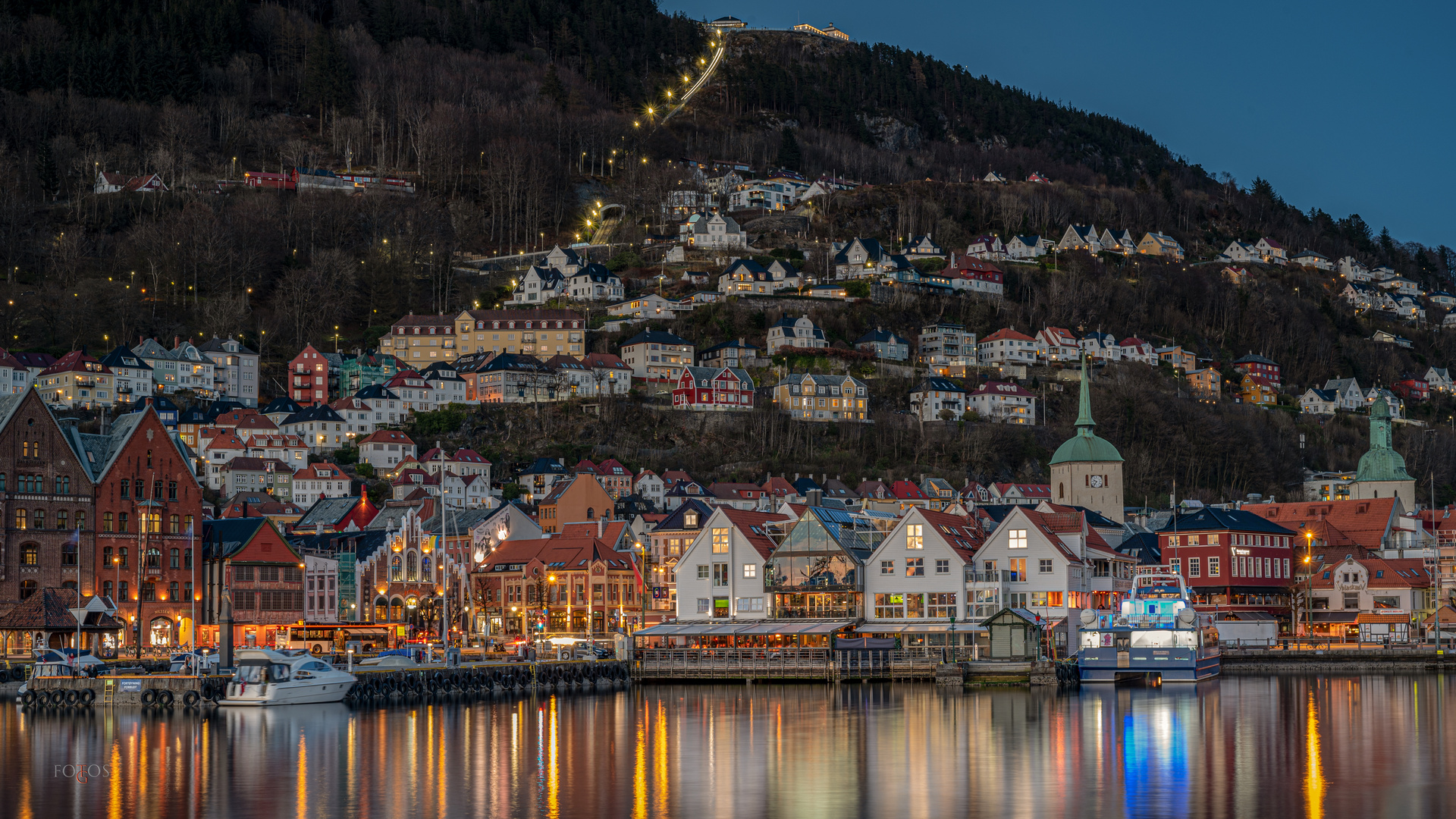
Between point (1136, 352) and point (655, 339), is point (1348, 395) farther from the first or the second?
point (655, 339)

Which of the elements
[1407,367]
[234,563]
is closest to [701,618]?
[234,563]

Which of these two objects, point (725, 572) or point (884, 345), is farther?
point (884, 345)

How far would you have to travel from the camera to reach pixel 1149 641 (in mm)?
67188

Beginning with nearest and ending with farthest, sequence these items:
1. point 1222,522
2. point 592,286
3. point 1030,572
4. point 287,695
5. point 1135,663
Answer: point 287,695 < point 1135,663 < point 1030,572 < point 1222,522 < point 592,286

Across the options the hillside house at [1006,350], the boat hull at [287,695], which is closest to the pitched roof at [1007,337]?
the hillside house at [1006,350]

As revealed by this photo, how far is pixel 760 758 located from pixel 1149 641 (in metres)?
32.4

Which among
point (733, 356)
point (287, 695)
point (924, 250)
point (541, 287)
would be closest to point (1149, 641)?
point (287, 695)

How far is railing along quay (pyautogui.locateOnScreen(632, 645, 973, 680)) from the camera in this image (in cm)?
6931

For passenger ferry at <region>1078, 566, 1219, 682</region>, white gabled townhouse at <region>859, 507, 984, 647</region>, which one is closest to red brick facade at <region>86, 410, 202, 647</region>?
white gabled townhouse at <region>859, 507, 984, 647</region>

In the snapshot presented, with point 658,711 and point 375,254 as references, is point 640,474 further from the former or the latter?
point 658,711

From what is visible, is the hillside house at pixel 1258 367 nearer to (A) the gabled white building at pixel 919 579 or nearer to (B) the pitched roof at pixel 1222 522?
(B) the pitched roof at pixel 1222 522

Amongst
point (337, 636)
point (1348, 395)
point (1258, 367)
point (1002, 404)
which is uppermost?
point (1258, 367)

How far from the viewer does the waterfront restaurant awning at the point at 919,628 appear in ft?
230

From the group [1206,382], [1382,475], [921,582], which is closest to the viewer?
[921,582]
